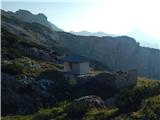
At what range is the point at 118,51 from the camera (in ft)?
601

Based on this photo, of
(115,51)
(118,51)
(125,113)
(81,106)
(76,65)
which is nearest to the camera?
(125,113)

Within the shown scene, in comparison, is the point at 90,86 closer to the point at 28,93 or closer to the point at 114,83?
the point at 114,83

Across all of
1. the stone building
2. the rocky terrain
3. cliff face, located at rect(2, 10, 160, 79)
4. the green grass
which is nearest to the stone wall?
the rocky terrain

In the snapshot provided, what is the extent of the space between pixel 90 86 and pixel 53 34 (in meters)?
123

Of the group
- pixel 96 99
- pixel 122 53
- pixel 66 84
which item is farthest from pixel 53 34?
pixel 96 99

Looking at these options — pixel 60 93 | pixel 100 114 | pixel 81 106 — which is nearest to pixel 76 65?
pixel 60 93

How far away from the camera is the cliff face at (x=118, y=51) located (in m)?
180

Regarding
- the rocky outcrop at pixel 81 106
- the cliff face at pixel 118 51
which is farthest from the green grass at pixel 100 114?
the cliff face at pixel 118 51

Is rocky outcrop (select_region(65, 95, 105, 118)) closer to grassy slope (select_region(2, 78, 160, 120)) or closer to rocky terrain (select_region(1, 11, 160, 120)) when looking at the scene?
rocky terrain (select_region(1, 11, 160, 120))

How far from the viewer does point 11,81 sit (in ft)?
197

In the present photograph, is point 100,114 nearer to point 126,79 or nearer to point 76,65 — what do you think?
point 126,79

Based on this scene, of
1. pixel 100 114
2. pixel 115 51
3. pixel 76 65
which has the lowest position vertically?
pixel 100 114

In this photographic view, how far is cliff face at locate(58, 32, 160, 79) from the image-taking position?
589 ft

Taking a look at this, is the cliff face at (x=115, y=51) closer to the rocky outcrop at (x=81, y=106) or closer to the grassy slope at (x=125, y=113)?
the rocky outcrop at (x=81, y=106)
